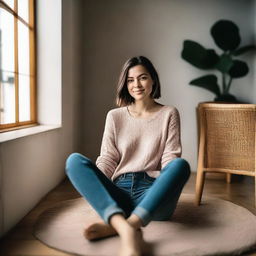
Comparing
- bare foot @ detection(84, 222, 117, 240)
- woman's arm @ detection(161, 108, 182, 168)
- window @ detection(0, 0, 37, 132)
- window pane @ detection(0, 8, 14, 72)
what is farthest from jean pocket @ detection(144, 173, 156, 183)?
window pane @ detection(0, 8, 14, 72)

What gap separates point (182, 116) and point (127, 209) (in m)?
2.05

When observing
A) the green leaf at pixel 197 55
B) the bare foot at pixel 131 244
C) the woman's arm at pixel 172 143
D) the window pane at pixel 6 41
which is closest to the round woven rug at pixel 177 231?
the bare foot at pixel 131 244

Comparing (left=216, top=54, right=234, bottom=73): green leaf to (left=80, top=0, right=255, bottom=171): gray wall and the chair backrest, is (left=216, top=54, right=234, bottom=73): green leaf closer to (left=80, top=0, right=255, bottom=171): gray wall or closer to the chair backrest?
(left=80, top=0, right=255, bottom=171): gray wall

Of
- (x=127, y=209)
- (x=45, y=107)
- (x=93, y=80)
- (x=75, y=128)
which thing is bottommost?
(x=127, y=209)

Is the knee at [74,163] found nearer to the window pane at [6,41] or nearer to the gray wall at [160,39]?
the window pane at [6,41]

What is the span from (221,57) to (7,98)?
219cm

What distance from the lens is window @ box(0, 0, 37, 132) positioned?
2168mm

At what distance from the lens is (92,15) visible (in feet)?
11.6

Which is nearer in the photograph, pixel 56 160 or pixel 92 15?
pixel 56 160

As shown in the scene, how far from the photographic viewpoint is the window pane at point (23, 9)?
8.00 feet

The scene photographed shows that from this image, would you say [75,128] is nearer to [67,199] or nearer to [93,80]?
[93,80]

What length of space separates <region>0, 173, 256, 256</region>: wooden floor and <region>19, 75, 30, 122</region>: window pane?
0.65m

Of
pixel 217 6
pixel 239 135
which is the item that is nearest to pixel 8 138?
pixel 239 135

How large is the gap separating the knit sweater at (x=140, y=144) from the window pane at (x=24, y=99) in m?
0.96
